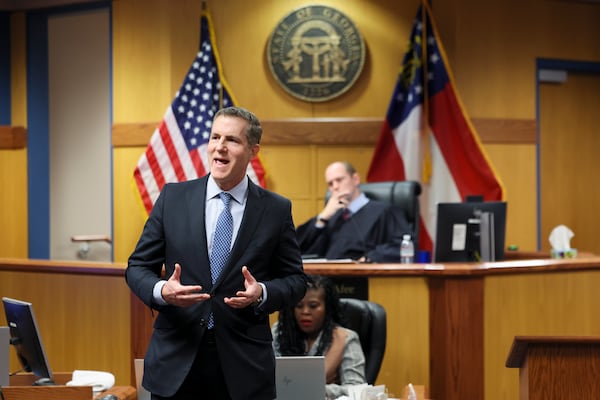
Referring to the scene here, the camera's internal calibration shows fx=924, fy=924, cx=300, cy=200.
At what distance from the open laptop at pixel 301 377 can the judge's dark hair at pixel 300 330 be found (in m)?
0.93

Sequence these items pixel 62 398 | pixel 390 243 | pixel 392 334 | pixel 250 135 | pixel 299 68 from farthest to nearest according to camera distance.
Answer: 1. pixel 299 68
2. pixel 390 243
3. pixel 392 334
4. pixel 62 398
5. pixel 250 135

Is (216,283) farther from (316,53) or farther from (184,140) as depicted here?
(316,53)

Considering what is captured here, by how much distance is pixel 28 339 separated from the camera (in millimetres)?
3547

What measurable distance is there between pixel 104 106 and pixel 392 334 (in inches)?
161

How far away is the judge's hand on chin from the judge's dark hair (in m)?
1.67

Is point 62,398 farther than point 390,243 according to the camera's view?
No

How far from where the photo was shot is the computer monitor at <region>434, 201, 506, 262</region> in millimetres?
5910

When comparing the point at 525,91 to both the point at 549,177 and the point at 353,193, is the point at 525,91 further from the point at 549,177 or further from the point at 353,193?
the point at 353,193

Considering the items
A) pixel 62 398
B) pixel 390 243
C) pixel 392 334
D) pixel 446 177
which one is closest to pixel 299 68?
pixel 446 177

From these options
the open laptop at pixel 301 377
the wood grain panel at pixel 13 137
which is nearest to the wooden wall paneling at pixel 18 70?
the wood grain panel at pixel 13 137

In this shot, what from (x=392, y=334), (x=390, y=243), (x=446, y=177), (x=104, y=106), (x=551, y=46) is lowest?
(x=392, y=334)

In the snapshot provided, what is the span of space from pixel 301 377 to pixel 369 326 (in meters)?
1.30

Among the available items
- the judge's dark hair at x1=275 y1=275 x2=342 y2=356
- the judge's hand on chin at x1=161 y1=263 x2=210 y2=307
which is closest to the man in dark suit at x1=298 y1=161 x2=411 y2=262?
the judge's dark hair at x1=275 y1=275 x2=342 y2=356

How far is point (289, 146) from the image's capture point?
25.9 feet
